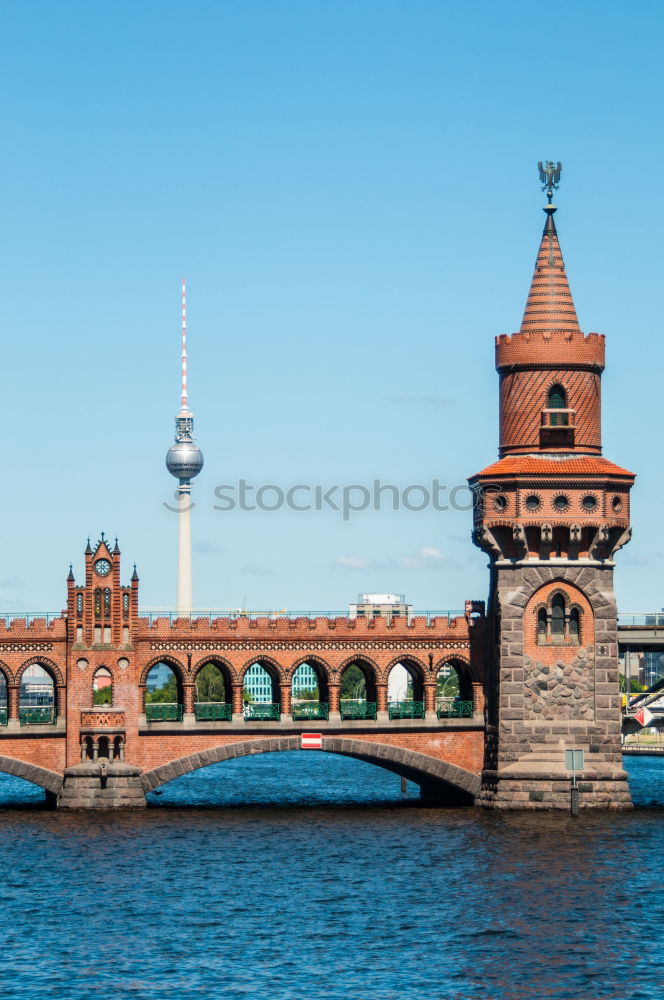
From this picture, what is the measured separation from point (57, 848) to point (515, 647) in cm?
2684

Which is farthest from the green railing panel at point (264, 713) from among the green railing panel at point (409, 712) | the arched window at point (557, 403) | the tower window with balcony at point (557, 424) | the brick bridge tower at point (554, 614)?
the arched window at point (557, 403)

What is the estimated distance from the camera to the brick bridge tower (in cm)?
9944

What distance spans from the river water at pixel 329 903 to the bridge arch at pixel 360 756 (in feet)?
5.88

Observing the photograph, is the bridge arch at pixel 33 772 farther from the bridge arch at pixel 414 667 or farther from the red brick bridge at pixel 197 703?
the bridge arch at pixel 414 667

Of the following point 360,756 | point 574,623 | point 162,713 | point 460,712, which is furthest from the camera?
point 162,713

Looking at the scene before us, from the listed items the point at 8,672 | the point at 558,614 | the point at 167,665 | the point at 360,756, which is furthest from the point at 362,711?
the point at 8,672

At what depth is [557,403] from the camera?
102 m

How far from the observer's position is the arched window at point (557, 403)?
10206 centimetres

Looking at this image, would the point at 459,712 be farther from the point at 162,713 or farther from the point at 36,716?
the point at 36,716

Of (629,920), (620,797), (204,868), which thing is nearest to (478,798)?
(620,797)

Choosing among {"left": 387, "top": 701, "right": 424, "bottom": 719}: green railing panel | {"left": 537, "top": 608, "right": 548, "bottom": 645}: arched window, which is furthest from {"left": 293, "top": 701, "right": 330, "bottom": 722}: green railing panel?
{"left": 537, "top": 608, "right": 548, "bottom": 645}: arched window

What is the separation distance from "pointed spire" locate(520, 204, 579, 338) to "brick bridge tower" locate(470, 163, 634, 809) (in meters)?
0.99

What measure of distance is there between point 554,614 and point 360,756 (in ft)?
43.8

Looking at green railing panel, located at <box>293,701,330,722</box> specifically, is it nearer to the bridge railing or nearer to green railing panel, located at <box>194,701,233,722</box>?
green railing panel, located at <box>194,701,233,722</box>
